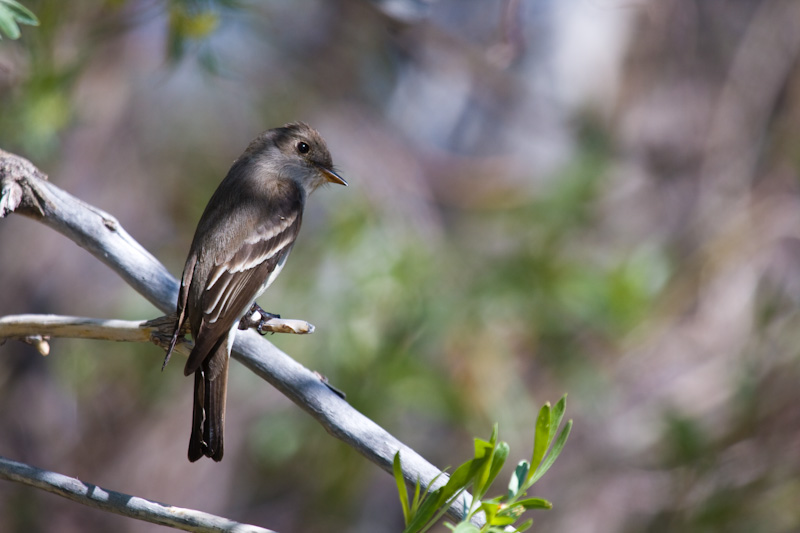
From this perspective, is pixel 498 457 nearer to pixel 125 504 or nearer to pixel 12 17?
pixel 125 504

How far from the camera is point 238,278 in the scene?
2.73 metres

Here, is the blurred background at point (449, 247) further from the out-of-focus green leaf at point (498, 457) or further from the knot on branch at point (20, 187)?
the out-of-focus green leaf at point (498, 457)

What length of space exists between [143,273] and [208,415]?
0.44m

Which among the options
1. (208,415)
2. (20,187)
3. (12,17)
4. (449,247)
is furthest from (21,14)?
(449,247)

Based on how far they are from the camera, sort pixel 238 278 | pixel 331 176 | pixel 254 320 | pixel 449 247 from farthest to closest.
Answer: pixel 449 247, pixel 331 176, pixel 238 278, pixel 254 320

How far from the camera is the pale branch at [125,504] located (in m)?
1.78

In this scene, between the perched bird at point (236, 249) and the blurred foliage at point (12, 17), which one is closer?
the blurred foliage at point (12, 17)

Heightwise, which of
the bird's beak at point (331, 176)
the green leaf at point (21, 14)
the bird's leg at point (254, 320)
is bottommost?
the bird's leg at point (254, 320)

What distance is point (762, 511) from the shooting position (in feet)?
15.2

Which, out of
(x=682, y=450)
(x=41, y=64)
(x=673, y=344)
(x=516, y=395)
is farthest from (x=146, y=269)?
(x=673, y=344)

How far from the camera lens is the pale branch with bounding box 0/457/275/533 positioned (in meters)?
1.78

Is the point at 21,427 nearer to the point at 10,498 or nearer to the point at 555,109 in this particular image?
the point at 10,498

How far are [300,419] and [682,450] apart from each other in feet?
6.94


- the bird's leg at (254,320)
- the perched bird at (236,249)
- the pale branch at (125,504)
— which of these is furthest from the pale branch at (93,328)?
the pale branch at (125,504)
